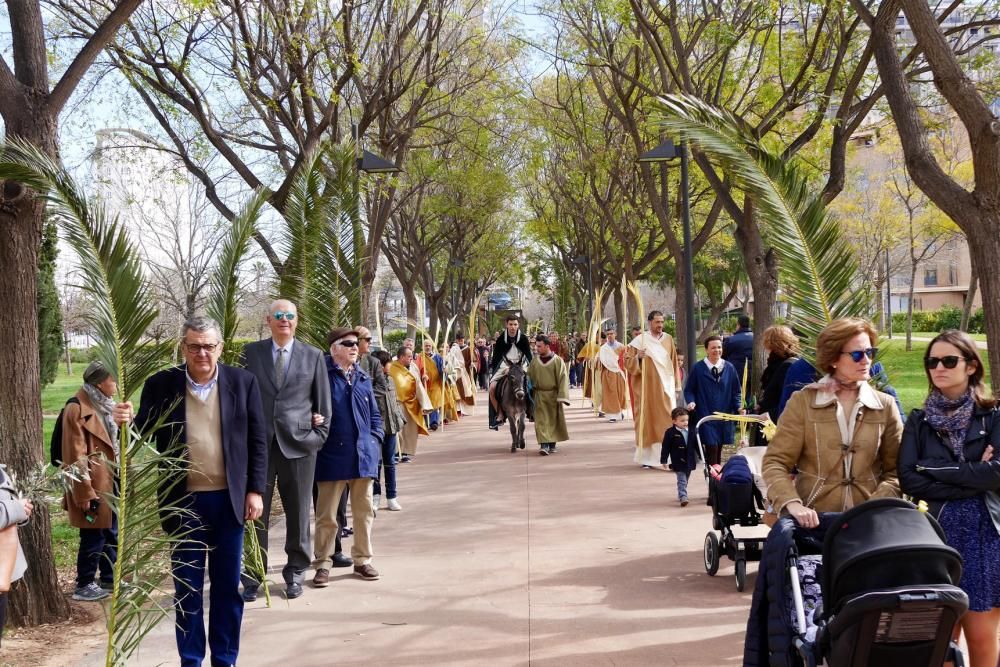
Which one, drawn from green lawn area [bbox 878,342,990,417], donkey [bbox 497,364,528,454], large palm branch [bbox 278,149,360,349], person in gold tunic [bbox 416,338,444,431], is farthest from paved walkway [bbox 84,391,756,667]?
person in gold tunic [bbox 416,338,444,431]

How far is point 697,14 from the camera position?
1714 cm

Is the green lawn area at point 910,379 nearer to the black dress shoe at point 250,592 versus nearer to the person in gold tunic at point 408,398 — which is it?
the person in gold tunic at point 408,398

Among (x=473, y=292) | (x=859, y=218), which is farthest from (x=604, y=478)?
(x=473, y=292)

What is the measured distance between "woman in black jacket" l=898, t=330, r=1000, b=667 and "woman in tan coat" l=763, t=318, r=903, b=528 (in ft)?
0.53

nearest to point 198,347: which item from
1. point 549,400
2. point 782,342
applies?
point 782,342

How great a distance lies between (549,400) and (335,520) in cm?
788

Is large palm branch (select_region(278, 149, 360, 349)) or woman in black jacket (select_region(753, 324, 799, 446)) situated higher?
large palm branch (select_region(278, 149, 360, 349))

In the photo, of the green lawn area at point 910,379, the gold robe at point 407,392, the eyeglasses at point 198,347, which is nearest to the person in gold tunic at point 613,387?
the green lawn area at point 910,379

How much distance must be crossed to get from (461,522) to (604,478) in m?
3.09

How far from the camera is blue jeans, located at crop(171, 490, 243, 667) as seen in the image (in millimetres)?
5293

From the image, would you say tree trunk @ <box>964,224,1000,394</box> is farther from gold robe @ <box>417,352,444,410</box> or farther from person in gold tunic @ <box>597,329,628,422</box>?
person in gold tunic @ <box>597,329,628,422</box>

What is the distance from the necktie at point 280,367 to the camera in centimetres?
719

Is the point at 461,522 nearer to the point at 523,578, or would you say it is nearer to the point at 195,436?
the point at 523,578

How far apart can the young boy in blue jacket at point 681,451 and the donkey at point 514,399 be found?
498cm
